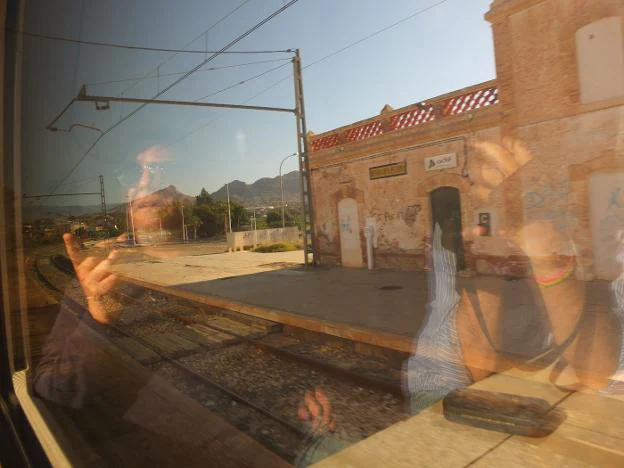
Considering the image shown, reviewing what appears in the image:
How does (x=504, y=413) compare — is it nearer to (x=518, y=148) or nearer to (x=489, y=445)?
(x=489, y=445)

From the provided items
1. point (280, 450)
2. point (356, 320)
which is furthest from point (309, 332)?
point (280, 450)

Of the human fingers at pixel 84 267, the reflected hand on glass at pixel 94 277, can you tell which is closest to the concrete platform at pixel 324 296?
the reflected hand on glass at pixel 94 277

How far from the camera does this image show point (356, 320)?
24.2 feet

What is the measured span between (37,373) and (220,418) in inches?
83.5

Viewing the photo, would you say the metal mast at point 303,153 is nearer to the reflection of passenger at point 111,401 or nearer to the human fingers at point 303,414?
the reflection of passenger at point 111,401

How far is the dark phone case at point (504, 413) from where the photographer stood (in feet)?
10.6

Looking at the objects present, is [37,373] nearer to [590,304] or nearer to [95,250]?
[590,304]

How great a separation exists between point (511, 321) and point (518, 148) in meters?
4.68

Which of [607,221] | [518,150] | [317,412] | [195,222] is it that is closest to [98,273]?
[518,150]

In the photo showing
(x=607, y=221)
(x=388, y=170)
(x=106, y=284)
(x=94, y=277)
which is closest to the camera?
(x=607, y=221)

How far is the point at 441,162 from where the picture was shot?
1141cm

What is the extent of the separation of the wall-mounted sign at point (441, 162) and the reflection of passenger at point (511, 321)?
2.35 feet

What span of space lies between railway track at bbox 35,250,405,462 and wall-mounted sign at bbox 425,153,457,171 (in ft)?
20.4

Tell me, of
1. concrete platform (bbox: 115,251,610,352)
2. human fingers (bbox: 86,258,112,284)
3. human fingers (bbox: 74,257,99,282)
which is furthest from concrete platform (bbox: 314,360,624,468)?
human fingers (bbox: 74,257,99,282)
